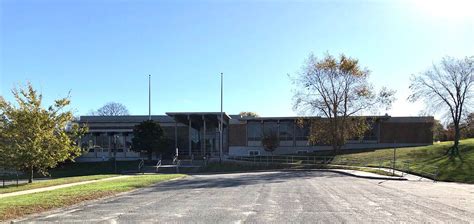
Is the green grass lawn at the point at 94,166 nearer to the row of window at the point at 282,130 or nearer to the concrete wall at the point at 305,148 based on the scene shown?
the concrete wall at the point at 305,148

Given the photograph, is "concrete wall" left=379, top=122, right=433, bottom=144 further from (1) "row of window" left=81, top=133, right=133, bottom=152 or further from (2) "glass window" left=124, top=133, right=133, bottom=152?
(1) "row of window" left=81, top=133, right=133, bottom=152

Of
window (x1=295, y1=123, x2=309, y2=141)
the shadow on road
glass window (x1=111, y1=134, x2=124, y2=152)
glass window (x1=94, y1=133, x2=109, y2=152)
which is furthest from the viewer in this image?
glass window (x1=94, y1=133, x2=109, y2=152)

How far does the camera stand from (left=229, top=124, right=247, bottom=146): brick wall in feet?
201

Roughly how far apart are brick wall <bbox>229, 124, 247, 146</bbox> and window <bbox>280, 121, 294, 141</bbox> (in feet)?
16.0

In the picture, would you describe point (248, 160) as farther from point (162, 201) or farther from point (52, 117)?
point (162, 201)

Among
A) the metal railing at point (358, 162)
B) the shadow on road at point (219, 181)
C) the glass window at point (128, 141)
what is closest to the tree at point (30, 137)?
the shadow on road at point (219, 181)

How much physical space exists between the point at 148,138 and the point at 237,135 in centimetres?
1197

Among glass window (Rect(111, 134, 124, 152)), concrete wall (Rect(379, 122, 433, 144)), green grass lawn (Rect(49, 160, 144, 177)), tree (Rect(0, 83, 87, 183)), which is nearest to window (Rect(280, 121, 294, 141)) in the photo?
concrete wall (Rect(379, 122, 433, 144))

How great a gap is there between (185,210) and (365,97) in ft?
138

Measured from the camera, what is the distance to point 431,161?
37.8m

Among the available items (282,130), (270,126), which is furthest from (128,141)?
(282,130)

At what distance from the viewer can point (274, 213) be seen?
11414mm

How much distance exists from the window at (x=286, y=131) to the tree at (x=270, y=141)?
197 centimetres

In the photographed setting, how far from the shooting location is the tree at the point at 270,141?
58250 mm
